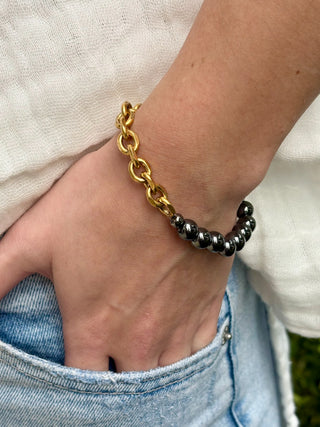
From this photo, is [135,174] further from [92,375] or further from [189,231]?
[92,375]

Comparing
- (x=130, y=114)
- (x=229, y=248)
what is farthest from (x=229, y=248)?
(x=130, y=114)

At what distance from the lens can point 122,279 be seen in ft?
2.46

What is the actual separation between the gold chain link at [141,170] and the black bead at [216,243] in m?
0.07

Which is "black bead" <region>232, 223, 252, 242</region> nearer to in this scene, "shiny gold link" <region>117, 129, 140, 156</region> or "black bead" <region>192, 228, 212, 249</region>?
"black bead" <region>192, 228, 212, 249</region>

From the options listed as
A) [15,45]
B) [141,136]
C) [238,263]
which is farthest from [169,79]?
[238,263]

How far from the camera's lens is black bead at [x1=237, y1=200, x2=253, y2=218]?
31.9 inches

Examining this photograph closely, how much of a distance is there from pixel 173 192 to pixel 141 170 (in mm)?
53

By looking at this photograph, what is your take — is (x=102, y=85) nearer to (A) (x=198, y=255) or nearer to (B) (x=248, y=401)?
(A) (x=198, y=255)


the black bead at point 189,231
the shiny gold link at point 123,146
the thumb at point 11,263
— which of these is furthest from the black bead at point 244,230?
the thumb at point 11,263

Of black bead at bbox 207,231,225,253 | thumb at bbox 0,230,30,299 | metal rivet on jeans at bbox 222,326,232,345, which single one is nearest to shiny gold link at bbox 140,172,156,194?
black bead at bbox 207,231,225,253

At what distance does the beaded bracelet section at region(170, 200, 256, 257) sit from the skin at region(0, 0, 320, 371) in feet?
0.07

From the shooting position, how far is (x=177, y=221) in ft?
2.29

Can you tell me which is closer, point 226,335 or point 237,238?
point 237,238

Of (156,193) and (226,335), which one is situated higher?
(156,193)
